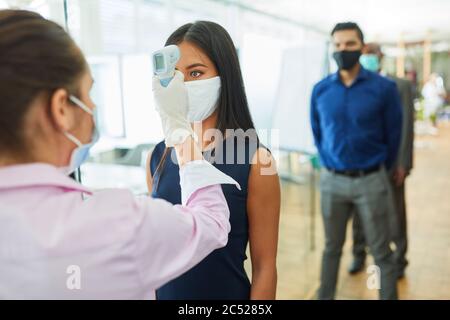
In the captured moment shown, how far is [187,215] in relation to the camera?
630 mm

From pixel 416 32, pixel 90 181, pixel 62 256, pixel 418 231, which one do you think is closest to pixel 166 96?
pixel 62 256

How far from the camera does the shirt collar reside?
53 centimetres

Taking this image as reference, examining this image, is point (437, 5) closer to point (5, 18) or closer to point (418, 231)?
point (418, 231)

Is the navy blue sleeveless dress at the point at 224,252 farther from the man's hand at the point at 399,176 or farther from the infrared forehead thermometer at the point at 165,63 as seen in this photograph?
the man's hand at the point at 399,176

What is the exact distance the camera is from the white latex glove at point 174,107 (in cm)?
74

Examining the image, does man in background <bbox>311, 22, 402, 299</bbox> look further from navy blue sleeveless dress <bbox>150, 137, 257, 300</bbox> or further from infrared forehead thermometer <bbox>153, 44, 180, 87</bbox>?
infrared forehead thermometer <bbox>153, 44, 180, 87</bbox>

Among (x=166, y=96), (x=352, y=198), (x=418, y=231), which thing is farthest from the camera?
(x=418, y=231)

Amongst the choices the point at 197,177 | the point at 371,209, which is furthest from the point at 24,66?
the point at 371,209

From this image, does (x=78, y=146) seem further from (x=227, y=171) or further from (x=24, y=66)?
(x=227, y=171)

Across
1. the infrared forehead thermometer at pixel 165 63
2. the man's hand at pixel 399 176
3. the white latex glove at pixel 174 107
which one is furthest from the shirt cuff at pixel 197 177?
the man's hand at pixel 399 176

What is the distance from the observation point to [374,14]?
5.32 m

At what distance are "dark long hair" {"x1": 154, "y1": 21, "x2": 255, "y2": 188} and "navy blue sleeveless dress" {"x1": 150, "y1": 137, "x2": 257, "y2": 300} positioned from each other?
0.05 meters

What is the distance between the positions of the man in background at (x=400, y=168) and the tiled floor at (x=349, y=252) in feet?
0.46
